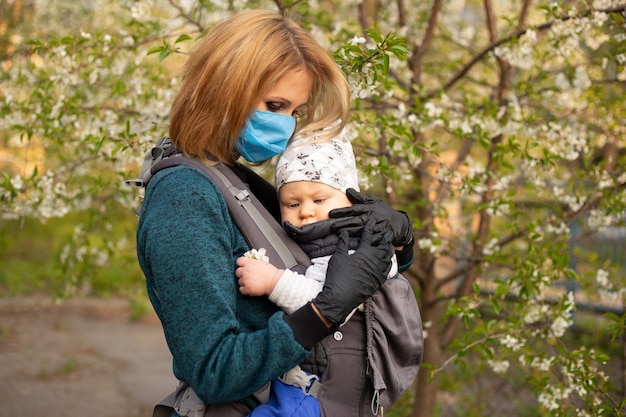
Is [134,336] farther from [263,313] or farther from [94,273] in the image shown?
[263,313]

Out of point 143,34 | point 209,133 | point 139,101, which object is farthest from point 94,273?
point 209,133

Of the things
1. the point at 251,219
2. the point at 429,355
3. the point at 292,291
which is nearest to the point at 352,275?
the point at 292,291

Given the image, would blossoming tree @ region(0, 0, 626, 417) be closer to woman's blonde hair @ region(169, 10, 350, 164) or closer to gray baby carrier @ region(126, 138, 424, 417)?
woman's blonde hair @ region(169, 10, 350, 164)

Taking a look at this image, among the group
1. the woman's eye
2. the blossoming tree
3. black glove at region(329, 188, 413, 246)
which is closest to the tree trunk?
the blossoming tree

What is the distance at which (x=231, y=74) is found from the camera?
1.75 metres

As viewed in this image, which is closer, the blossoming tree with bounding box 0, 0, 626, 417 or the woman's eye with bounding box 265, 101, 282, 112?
the woman's eye with bounding box 265, 101, 282, 112

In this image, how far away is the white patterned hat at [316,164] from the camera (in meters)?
1.92

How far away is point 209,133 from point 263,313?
1.67 feet

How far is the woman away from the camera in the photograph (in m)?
1.53

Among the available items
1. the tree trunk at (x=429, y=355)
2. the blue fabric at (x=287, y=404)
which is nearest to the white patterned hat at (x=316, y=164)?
the blue fabric at (x=287, y=404)

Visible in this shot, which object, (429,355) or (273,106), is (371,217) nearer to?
(273,106)

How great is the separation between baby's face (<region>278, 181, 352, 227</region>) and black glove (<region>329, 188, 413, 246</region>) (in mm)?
45

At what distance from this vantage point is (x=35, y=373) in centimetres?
575

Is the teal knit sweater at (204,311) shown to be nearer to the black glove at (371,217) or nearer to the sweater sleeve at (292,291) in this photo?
the sweater sleeve at (292,291)
